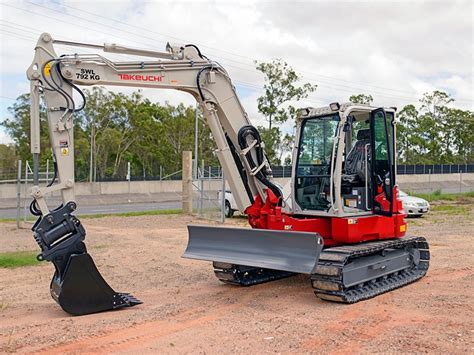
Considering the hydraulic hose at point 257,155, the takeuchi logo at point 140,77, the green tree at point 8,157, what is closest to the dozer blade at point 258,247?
the hydraulic hose at point 257,155

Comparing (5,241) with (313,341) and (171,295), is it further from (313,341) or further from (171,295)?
(313,341)

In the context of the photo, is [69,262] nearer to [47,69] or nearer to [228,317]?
[228,317]

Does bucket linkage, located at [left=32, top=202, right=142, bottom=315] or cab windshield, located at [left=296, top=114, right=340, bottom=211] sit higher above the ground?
cab windshield, located at [left=296, top=114, right=340, bottom=211]

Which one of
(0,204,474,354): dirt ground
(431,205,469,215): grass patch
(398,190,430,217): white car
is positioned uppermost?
(398,190,430,217): white car

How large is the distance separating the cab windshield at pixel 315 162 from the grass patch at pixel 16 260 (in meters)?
6.20

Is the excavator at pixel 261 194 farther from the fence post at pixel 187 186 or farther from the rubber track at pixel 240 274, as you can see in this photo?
the fence post at pixel 187 186

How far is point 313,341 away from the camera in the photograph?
6.32m

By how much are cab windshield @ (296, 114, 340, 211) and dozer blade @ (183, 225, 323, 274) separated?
1.22 metres

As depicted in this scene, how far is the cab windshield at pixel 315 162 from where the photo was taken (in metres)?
8.97

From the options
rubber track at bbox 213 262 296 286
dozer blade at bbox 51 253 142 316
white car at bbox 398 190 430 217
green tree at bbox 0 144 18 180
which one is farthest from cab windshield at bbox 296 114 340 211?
green tree at bbox 0 144 18 180

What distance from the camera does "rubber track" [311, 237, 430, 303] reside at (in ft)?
25.7

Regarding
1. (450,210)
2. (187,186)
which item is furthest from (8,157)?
(450,210)

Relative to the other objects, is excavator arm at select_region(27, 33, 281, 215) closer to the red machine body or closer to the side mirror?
the red machine body

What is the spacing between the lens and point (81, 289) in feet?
24.4
